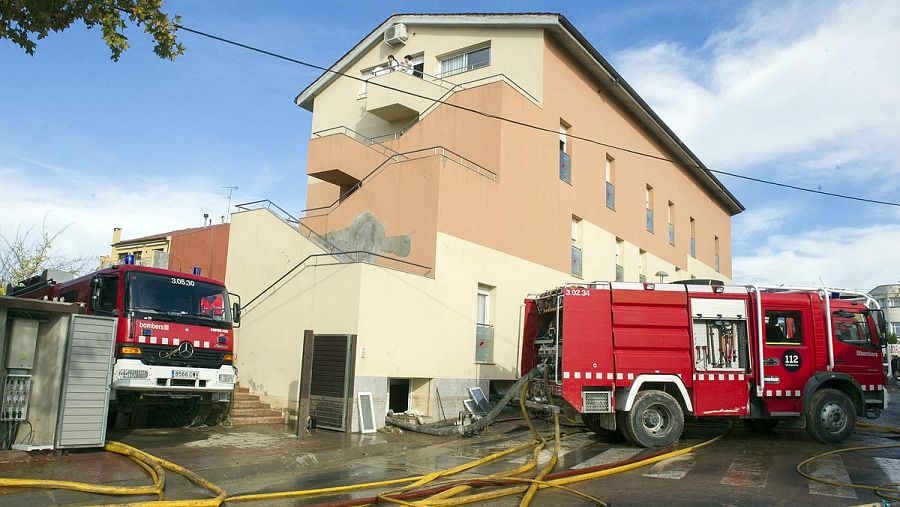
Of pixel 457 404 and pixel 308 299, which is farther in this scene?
pixel 457 404

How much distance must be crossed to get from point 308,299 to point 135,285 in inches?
167

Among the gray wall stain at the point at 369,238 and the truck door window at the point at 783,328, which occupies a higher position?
the gray wall stain at the point at 369,238

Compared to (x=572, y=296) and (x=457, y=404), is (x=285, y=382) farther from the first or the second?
(x=572, y=296)

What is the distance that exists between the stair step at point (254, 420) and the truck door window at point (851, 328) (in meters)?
11.7

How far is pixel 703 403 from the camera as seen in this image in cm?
1227

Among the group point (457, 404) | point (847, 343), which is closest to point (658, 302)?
point (847, 343)

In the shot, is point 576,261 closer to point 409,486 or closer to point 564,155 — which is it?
point 564,155

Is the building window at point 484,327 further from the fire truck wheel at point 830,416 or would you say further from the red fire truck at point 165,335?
the fire truck wheel at point 830,416

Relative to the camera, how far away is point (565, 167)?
22.2 meters

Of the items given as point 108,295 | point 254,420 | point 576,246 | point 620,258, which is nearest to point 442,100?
point 576,246

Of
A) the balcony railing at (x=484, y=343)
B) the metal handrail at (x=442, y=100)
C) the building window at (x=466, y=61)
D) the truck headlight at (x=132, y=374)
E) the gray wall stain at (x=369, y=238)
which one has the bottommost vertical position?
the truck headlight at (x=132, y=374)

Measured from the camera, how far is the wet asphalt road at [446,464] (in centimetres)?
790

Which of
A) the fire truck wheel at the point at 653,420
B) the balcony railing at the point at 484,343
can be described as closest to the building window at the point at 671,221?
the balcony railing at the point at 484,343

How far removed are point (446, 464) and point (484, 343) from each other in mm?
7741
